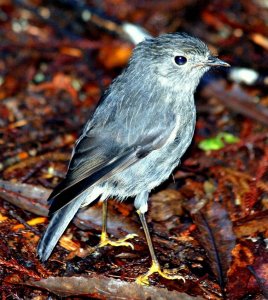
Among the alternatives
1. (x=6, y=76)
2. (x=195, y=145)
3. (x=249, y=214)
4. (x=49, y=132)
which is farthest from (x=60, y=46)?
(x=249, y=214)

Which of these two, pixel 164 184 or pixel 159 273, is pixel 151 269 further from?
pixel 164 184

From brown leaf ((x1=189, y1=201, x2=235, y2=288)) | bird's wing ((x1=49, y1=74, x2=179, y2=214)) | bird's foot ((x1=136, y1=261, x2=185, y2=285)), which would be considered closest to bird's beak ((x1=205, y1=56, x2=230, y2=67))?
bird's wing ((x1=49, y1=74, x2=179, y2=214))

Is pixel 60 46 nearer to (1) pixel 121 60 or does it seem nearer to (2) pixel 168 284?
(1) pixel 121 60

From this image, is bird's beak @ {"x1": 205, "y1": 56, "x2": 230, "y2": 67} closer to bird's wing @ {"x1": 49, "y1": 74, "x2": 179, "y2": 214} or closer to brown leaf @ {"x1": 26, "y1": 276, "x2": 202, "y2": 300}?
bird's wing @ {"x1": 49, "y1": 74, "x2": 179, "y2": 214}

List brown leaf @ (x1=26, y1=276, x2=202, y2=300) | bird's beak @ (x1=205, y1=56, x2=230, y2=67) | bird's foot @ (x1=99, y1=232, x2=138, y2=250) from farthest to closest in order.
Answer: bird's beak @ (x1=205, y1=56, x2=230, y2=67)
bird's foot @ (x1=99, y1=232, x2=138, y2=250)
brown leaf @ (x1=26, y1=276, x2=202, y2=300)

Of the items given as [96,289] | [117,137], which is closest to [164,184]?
[117,137]

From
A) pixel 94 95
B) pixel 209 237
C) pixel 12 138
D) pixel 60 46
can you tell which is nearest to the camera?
pixel 209 237

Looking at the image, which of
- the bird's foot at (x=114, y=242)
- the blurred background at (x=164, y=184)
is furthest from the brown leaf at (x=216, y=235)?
the bird's foot at (x=114, y=242)

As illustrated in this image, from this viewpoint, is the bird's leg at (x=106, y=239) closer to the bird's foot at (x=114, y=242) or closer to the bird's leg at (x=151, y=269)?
the bird's foot at (x=114, y=242)
